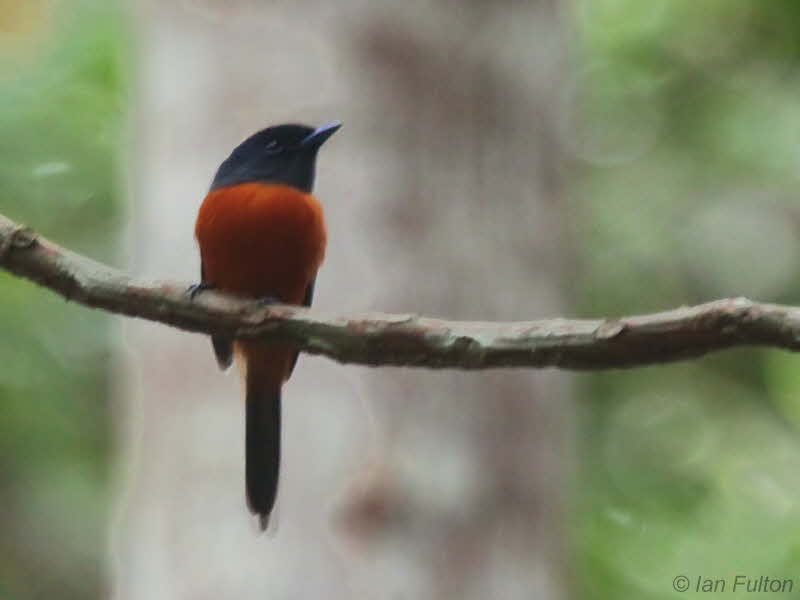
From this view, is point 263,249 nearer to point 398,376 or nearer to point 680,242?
point 398,376

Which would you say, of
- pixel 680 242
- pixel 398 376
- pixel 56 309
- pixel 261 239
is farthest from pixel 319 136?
pixel 680 242

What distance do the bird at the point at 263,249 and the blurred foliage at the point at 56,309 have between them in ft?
6.66

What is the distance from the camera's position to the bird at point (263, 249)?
7.77 ft

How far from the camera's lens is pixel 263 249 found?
94.2 inches

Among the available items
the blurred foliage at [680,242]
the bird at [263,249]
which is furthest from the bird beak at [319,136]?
the blurred foliage at [680,242]

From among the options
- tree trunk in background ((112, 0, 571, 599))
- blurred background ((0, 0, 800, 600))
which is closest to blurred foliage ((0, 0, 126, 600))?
blurred background ((0, 0, 800, 600))

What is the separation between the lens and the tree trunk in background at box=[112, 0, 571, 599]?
2.76 m

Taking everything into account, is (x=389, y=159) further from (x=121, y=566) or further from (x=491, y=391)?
(x=121, y=566)

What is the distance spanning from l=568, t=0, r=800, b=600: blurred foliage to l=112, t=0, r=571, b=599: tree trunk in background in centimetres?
111

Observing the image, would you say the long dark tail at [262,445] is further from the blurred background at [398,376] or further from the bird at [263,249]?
the blurred background at [398,376]

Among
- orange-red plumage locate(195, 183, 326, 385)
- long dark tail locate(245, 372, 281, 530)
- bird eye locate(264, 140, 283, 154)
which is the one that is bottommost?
long dark tail locate(245, 372, 281, 530)

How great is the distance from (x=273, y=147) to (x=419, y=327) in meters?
0.96

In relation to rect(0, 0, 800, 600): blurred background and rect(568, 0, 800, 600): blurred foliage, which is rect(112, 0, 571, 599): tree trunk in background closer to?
rect(0, 0, 800, 600): blurred background

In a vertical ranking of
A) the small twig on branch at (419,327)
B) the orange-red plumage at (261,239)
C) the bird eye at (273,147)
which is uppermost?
the bird eye at (273,147)
